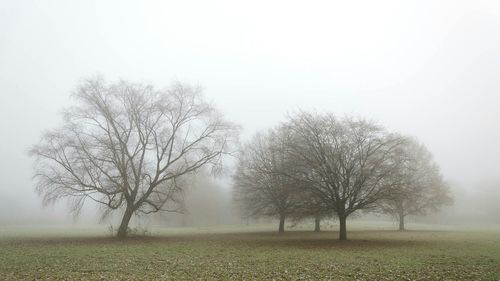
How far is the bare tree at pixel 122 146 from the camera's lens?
31828 millimetres

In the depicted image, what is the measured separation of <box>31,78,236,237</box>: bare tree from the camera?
3183 cm

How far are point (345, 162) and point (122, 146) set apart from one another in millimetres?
21242

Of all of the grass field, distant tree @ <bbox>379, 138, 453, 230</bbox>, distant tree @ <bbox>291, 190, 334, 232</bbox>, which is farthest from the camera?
distant tree @ <bbox>379, 138, 453, 230</bbox>

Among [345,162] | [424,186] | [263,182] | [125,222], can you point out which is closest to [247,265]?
[345,162]

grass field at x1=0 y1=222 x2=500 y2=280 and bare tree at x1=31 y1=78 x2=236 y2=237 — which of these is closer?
grass field at x1=0 y1=222 x2=500 y2=280

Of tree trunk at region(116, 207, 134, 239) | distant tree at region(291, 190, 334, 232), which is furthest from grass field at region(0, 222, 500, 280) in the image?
tree trunk at region(116, 207, 134, 239)

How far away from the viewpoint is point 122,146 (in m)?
34.1

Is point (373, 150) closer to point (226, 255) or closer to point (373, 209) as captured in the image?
point (373, 209)

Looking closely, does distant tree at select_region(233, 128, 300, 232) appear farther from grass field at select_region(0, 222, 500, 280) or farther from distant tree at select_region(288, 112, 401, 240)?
grass field at select_region(0, 222, 500, 280)

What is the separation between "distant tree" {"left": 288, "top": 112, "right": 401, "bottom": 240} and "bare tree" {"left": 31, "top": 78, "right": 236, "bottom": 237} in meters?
10.0

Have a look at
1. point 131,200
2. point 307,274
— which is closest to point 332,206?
point 307,274

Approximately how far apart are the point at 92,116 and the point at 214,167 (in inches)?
508

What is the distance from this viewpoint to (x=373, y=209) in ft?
101

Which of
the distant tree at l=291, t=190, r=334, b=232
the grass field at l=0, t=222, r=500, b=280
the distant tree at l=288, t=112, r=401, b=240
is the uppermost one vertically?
the distant tree at l=288, t=112, r=401, b=240
